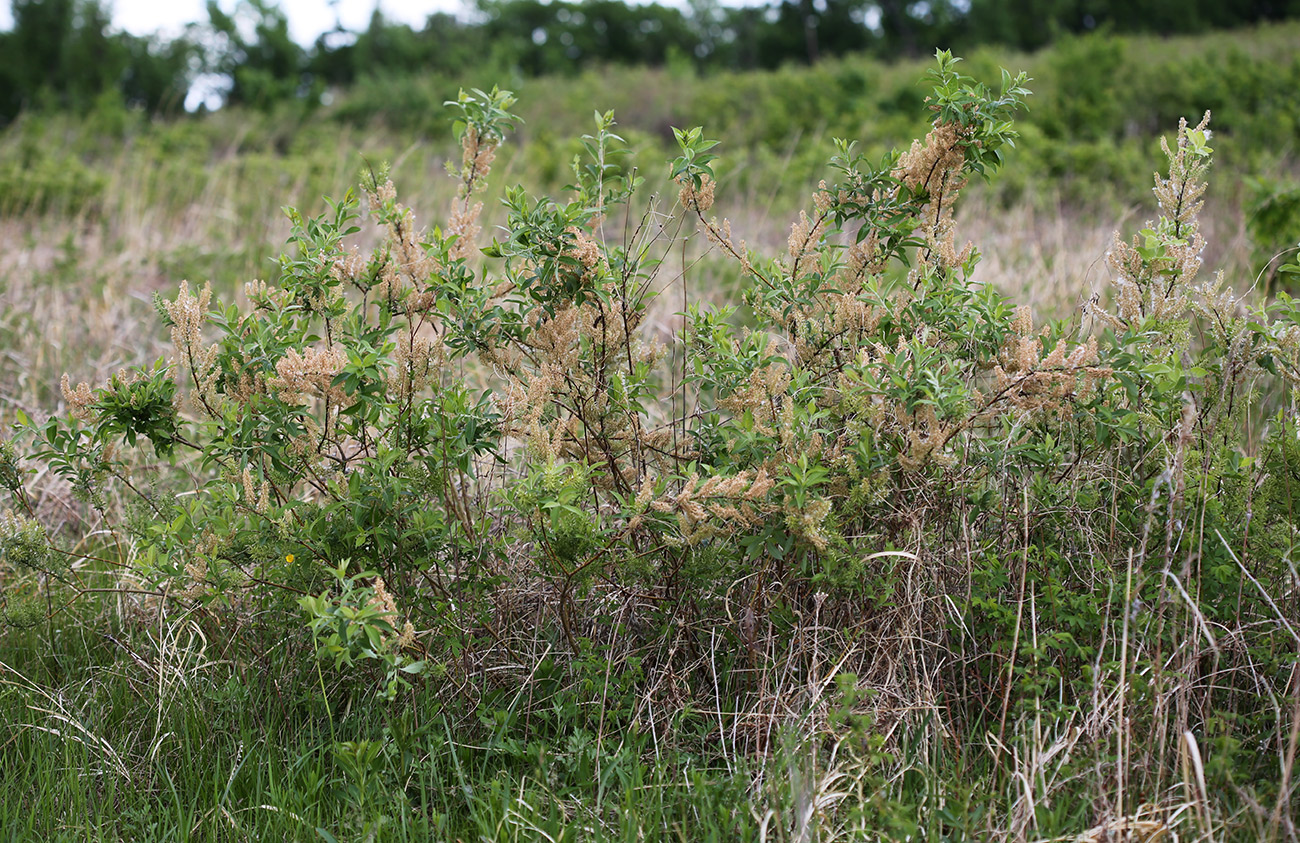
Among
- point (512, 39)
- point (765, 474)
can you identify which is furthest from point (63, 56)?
point (765, 474)

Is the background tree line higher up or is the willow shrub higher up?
the background tree line

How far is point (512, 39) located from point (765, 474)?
23.9 metres

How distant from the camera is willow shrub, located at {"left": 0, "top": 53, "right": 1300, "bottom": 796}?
2.23m

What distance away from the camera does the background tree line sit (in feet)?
60.3

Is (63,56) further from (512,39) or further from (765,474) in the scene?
(765,474)

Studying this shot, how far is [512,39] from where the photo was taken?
2383cm

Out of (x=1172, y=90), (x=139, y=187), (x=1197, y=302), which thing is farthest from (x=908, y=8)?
(x=1197, y=302)

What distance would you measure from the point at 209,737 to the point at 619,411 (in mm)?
1313

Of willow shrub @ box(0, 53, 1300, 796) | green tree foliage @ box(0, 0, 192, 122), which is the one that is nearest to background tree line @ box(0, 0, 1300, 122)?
green tree foliage @ box(0, 0, 192, 122)

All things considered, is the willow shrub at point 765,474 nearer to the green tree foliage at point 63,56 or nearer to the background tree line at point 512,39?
the background tree line at point 512,39

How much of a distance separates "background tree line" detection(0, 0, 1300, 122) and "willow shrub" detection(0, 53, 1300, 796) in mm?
13111

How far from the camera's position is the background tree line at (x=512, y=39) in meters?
18.4

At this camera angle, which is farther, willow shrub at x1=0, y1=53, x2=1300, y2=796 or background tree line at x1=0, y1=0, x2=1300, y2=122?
background tree line at x1=0, y1=0, x2=1300, y2=122

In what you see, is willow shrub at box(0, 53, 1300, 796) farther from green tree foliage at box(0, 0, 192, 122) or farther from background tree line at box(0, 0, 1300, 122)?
green tree foliage at box(0, 0, 192, 122)
